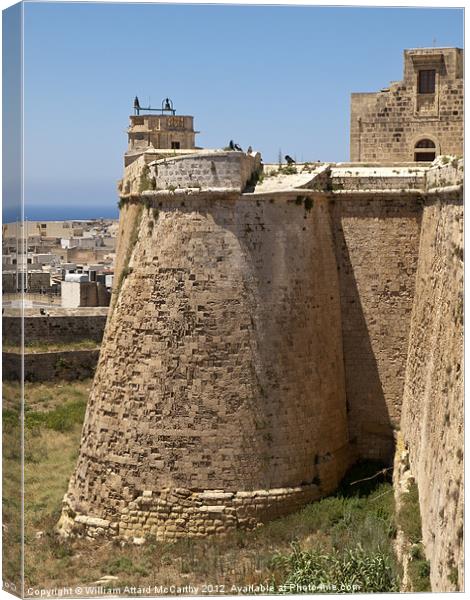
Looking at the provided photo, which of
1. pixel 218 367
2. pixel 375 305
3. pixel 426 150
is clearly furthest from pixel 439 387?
pixel 426 150

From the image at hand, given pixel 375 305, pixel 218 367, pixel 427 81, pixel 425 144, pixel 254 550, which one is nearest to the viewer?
pixel 254 550

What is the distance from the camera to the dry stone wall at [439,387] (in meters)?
13.8

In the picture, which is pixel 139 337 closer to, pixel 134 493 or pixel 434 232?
pixel 134 493

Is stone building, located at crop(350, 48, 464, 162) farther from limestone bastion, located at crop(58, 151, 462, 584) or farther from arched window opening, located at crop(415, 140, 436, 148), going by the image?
limestone bastion, located at crop(58, 151, 462, 584)

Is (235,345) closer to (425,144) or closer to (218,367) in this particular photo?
(218,367)

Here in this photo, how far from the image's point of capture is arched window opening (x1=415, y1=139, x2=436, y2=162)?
21672mm

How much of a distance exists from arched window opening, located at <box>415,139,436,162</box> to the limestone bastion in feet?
8.41

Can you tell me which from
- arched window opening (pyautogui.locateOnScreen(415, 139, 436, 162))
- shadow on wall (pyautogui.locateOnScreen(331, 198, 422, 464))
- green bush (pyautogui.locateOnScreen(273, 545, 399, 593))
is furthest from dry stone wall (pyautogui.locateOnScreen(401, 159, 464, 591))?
arched window opening (pyautogui.locateOnScreen(415, 139, 436, 162))

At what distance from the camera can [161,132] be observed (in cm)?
3209

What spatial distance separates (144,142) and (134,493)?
16.1 metres

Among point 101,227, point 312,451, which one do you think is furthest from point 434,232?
point 101,227

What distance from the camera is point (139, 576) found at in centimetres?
1573

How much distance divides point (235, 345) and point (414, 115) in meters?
6.38

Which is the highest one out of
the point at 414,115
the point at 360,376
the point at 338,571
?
the point at 414,115
